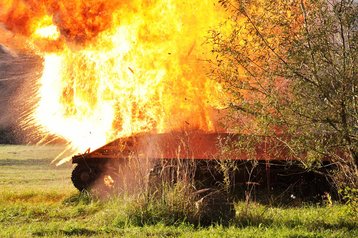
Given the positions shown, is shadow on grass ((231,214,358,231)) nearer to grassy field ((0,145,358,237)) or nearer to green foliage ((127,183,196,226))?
grassy field ((0,145,358,237))

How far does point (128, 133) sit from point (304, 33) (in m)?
10.6

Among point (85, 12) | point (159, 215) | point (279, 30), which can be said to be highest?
point (85, 12)

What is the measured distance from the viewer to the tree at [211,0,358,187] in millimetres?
11266

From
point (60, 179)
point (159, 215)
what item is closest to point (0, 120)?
point (60, 179)

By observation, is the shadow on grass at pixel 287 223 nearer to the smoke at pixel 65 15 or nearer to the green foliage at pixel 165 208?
the green foliage at pixel 165 208

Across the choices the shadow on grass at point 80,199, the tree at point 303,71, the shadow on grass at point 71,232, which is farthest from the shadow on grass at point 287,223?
the shadow on grass at point 80,199

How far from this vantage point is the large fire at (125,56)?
1970cm

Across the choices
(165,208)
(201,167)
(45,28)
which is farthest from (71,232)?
(45,28)

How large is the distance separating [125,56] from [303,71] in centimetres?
981

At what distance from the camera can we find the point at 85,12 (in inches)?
770

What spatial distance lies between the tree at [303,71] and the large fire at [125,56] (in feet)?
25.4

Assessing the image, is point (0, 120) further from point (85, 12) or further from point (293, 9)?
point (293, 9)

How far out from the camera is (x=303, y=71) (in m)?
11.5

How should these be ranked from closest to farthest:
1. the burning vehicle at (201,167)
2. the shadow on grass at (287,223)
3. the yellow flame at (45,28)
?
the shadow on grass at (287,223), the burning vehicle at (201,167), the yellow flame at (45,28)
